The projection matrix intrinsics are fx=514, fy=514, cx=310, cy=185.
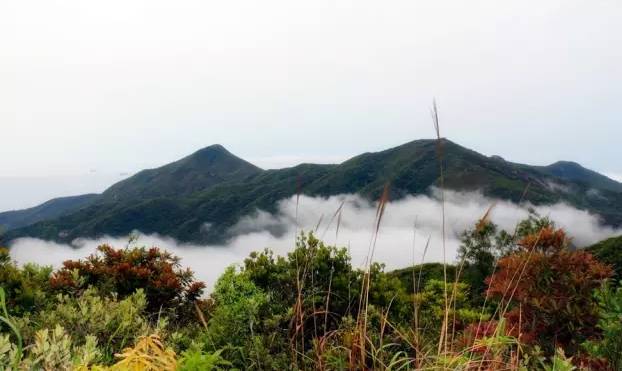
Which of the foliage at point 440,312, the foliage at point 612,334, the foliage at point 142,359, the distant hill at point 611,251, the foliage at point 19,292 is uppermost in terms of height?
the foliage at point 142,359

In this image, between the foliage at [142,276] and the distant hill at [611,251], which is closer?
the foliage at [142,276]

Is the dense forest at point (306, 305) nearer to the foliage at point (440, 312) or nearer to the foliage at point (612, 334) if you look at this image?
the foliage at point (612, 334)

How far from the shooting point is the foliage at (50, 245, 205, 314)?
11.3m

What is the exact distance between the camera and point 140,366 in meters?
2.46

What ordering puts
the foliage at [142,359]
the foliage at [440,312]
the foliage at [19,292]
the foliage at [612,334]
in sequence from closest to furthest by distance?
1. the foliage at [142,359]
2. the foliage at [612,334]
3. the foliage at [440,312]
4. the foliage at [19,292]

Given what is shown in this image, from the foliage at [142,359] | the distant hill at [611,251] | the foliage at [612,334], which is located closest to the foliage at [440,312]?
the foliage at [612,334]

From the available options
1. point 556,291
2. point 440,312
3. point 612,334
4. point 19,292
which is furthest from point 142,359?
point 556,291

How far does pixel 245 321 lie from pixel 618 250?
55804mm

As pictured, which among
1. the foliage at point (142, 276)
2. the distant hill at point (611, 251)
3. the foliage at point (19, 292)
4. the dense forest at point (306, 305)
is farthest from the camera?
the distant hill at point (611, 251)

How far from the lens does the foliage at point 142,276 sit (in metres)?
11.3

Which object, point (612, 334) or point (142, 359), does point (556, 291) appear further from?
point (142, 359)

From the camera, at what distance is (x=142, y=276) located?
11484 mm

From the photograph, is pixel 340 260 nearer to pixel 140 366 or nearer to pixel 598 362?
pixel 598 362

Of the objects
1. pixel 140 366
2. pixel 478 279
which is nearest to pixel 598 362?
pixel 140 366
